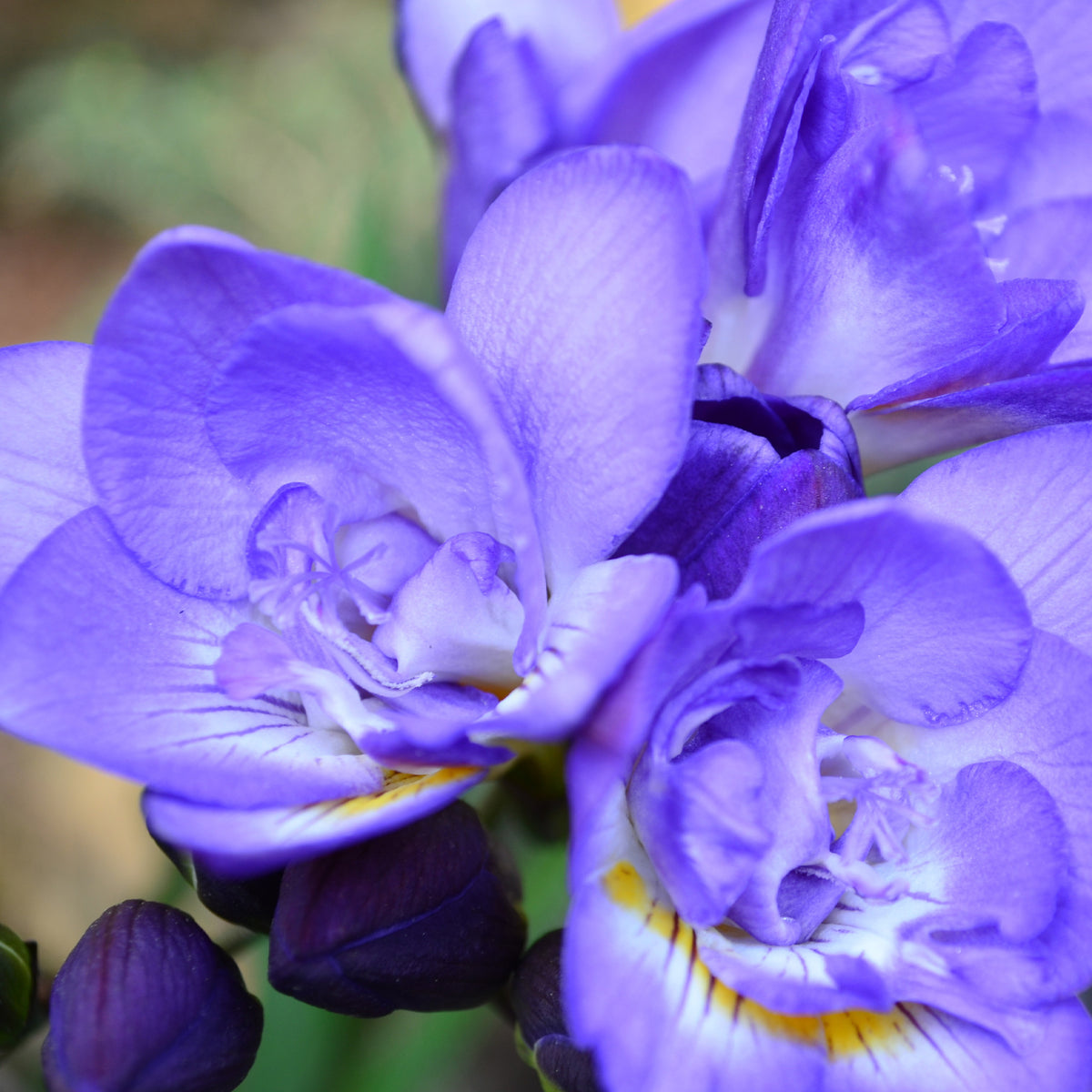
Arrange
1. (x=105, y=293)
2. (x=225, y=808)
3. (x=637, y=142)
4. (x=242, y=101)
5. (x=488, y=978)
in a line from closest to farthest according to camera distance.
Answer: (x=225, y=808)
(x=488, y=978)
(x=637, y=142)
(x=105, y=293)
(x=242, y=101)

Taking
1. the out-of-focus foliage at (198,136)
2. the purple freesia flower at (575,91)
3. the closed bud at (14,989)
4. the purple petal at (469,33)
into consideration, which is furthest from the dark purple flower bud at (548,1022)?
the out-of-focus foliage at (198,136)

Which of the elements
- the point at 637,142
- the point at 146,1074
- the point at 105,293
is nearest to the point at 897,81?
the point at 637,142

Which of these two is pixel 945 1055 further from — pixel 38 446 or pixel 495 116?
pixel 495 116

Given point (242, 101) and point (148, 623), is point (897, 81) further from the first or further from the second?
point (242, 101)

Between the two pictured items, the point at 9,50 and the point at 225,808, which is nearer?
the point at 225,808

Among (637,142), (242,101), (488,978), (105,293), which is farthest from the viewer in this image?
(242,101)

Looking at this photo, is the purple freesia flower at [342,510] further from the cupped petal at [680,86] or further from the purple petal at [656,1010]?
the cupped petal at [680,86]

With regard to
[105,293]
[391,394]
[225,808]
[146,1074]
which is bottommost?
[105,293]
